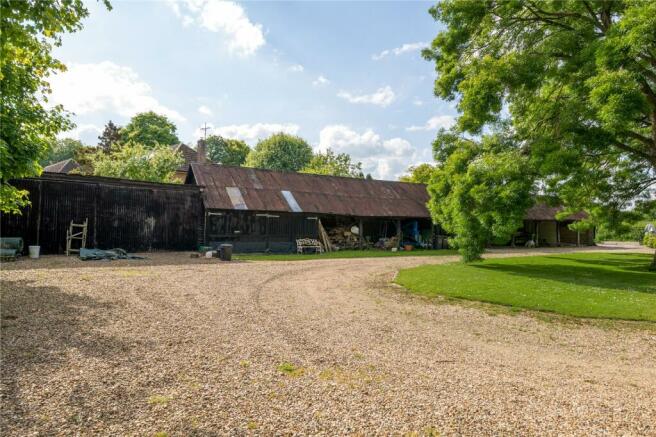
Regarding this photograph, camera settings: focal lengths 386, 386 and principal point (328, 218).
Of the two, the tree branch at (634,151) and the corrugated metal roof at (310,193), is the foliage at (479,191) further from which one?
the corrugated metal roof at (310,193)

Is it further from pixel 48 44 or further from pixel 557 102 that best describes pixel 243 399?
pixel 557 102

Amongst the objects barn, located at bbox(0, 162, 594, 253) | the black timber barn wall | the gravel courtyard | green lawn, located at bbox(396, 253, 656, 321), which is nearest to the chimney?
barn, located at bbox(0, 162, 594, 253)

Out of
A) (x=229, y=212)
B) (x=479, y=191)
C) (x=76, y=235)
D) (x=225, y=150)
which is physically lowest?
(x=76, y=235)

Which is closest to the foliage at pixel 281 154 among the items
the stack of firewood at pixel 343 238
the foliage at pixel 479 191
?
the stack of firewood at pixel 343 238

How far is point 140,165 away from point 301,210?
46.7 feet

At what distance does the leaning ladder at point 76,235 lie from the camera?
19359mm

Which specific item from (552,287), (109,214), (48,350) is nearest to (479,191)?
(552,287)

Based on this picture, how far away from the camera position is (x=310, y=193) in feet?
91.8

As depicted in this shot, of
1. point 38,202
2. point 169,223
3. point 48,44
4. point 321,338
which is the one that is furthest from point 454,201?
point 38,202

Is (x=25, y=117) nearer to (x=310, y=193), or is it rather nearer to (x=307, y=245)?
(x=307, y=245)

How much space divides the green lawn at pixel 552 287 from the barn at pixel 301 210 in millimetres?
11017

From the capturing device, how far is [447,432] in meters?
3.75

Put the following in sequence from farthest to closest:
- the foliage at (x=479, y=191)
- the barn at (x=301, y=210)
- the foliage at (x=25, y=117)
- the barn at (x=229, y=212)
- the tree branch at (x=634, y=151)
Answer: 1. the barn at (x=301, y=210)
2. the barn at (x=229, y=212)
3. the tree branch at (x=634, y=151)
4. the foliage at (x=479, y=191)
5. the foliage at (x=25, y=117)

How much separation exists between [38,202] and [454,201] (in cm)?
1965
